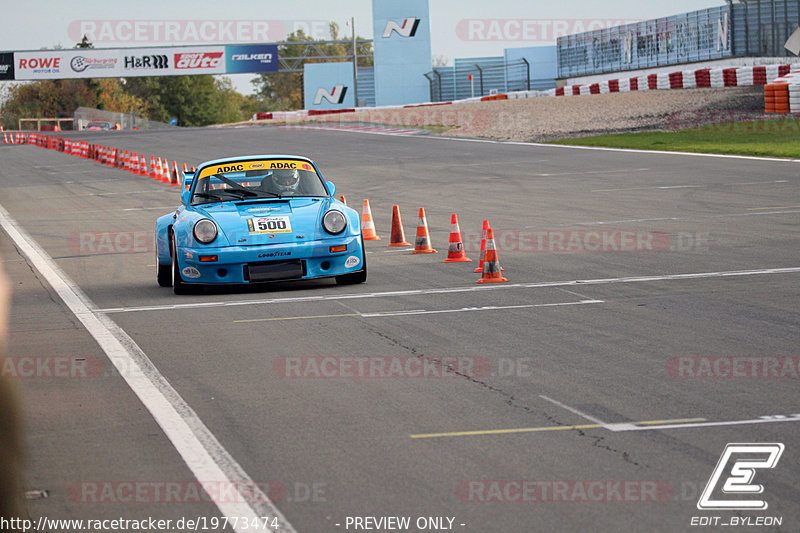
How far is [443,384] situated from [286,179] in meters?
5.78

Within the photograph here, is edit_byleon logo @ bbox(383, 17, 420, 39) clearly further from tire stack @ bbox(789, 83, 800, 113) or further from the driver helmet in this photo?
the driver helmet

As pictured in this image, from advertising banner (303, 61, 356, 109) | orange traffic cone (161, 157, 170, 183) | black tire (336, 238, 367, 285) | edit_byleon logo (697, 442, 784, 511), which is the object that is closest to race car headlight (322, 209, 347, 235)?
black tire (336, 238, 367, 285)

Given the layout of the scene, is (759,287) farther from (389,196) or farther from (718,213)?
(389,196)

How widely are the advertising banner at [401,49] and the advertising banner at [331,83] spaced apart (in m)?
7.89

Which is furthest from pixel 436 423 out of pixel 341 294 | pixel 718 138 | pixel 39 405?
pixel 718 138

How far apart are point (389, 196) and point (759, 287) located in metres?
13.5

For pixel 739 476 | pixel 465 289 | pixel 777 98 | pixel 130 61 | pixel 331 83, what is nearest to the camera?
pixel 739 476

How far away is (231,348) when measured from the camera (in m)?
8.02

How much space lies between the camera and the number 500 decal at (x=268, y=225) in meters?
10.9

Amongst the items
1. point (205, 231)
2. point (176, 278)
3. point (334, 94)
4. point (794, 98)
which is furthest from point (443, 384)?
point (334, 94)

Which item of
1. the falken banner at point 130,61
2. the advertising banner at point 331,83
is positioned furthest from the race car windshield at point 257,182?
the advertising banner at point 331,83

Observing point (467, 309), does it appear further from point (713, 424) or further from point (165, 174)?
point (165, 174)

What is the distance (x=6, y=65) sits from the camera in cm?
8462

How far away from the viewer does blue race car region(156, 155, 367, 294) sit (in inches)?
426
